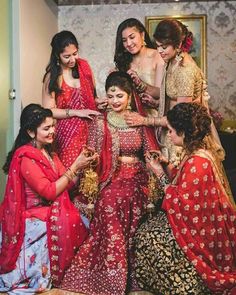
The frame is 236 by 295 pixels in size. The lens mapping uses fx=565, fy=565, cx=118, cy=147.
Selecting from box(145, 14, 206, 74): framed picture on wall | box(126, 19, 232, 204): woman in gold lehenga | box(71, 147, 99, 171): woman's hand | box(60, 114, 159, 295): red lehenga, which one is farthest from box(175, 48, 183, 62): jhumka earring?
box(145, 14, 206, 74): framed picture on wall

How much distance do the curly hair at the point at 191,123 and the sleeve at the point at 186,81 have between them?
0.47m

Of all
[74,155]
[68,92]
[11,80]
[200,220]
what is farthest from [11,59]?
[200,220]

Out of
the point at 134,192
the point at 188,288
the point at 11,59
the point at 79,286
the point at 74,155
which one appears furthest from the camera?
the point at 11,59

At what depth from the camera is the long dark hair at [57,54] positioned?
3855 millimetres

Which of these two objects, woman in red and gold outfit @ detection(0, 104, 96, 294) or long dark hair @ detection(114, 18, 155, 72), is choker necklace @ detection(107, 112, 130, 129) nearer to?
woman in red and gold outfit @ detection(0, 104, 96, 294)

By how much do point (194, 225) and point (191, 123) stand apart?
1.87 feet

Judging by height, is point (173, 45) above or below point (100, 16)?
below

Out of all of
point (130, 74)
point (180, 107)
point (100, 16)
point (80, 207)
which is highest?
point (100, 16)

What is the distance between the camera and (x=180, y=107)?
3207 millimetres

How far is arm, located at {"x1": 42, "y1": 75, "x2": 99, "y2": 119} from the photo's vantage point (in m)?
3.91

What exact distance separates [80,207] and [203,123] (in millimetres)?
1029

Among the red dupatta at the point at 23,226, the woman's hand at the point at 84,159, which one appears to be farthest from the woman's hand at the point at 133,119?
the red dupatta at the point at 23,226

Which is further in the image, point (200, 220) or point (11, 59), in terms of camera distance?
point (11, 59)

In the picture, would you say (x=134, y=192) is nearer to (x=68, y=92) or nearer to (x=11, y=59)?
(x=68, y=92)
